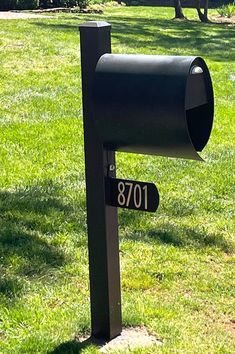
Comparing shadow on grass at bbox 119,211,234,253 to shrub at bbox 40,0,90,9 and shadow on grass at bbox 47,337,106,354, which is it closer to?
shadow on grass at bbox 47,337,106,354

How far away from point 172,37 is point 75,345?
13.0 meters

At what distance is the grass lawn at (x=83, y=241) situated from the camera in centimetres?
352

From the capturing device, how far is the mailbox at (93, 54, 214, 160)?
2.75 meters

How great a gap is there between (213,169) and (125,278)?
2.44 metres

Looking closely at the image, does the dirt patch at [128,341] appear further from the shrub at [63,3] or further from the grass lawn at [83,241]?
the shrub at [63,3]

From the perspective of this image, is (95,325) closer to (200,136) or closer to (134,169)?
(200,136)

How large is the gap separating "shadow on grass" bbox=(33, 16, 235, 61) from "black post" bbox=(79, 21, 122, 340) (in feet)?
32.7

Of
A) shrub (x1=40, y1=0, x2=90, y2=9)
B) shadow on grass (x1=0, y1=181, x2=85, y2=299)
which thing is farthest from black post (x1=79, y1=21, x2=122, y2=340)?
shrub (x1=40, y1=0, x2=90, y2=9)

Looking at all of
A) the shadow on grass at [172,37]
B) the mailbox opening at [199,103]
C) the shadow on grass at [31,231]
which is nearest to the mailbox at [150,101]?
the mailbox opening at [199,103]

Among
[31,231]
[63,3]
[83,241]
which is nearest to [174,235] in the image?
[83,241]

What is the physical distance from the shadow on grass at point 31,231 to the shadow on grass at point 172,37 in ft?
26.5

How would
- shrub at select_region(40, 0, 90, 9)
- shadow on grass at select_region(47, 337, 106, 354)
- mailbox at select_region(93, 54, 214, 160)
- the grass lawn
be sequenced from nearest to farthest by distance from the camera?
mailbox at select_region(93, 54, 214, 160) < shadow on grass at select_region(47, 337, 106, 354) < the grass lawn < shrub at select_region(40, 0, 90, 9)

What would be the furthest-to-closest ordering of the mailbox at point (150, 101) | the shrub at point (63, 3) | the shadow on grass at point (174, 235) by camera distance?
the shrub at point (63, 3) → the shadow on grass at point (174, 235) → the mailbox at point (150, 101)

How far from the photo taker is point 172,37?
15656mm
